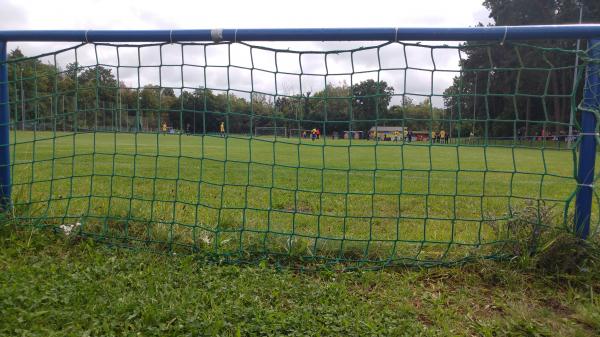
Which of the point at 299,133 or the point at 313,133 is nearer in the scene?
the point at 299,133

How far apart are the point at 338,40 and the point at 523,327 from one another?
6.64 feet

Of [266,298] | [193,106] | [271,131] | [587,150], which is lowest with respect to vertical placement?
[266,298]

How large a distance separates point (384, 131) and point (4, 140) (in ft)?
10.4

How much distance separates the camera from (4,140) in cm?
324

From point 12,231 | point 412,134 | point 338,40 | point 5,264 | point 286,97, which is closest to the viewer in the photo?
point 5,264

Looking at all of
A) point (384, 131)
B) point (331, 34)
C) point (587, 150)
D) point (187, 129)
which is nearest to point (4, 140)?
point (187, 129)

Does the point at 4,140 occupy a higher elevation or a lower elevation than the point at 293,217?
higher

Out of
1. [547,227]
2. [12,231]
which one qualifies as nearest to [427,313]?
[547,227]

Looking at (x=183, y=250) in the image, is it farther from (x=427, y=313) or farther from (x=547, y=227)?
(x=547, y=227)

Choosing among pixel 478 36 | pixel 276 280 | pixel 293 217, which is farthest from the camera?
pixel 293 217

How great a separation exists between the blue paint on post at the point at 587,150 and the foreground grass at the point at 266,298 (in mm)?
365

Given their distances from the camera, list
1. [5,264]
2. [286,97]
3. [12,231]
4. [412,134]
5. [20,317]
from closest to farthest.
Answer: [20,317] → [5,264] → [12,231] → [286,97] → [412,134]

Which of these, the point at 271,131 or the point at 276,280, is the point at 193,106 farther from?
the point at 276,280

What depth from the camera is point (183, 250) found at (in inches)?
117
